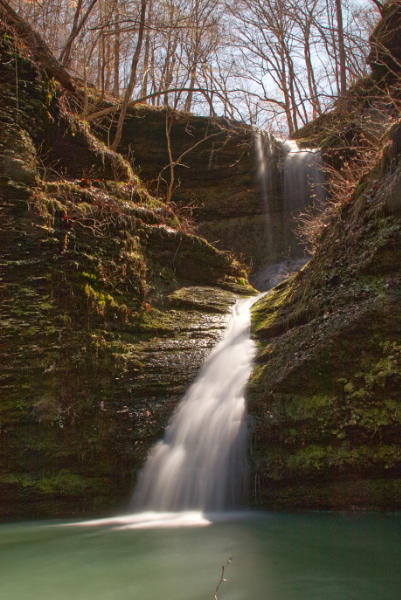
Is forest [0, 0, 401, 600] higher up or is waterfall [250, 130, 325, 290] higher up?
waterfall [250, 130, 325, 290]

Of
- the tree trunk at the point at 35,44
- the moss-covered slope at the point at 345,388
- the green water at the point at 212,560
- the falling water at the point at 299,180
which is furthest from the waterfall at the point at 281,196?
the green water at the point at 212,560

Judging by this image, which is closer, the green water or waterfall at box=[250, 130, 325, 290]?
the green water

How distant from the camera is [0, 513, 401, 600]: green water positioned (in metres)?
2.46

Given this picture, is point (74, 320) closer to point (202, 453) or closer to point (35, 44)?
point (202, 453)

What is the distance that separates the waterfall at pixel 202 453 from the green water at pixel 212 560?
481 millimetres

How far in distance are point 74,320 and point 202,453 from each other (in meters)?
2.11

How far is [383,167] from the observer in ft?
16.6

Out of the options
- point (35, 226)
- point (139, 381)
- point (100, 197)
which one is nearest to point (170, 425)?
point (139, 381)

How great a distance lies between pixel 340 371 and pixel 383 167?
2.58m

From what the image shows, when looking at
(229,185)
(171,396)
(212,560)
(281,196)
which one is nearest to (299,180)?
(281,196)

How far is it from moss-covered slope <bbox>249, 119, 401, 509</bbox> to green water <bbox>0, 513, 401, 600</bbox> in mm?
286

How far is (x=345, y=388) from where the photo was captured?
406 cm

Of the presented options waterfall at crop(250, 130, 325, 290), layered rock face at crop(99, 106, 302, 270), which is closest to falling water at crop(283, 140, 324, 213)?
waterfall at crop(250, 130, 325, 290)

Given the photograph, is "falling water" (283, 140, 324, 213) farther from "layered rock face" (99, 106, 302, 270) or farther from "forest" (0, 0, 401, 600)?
"forest" (0, 0, 401, 600)
